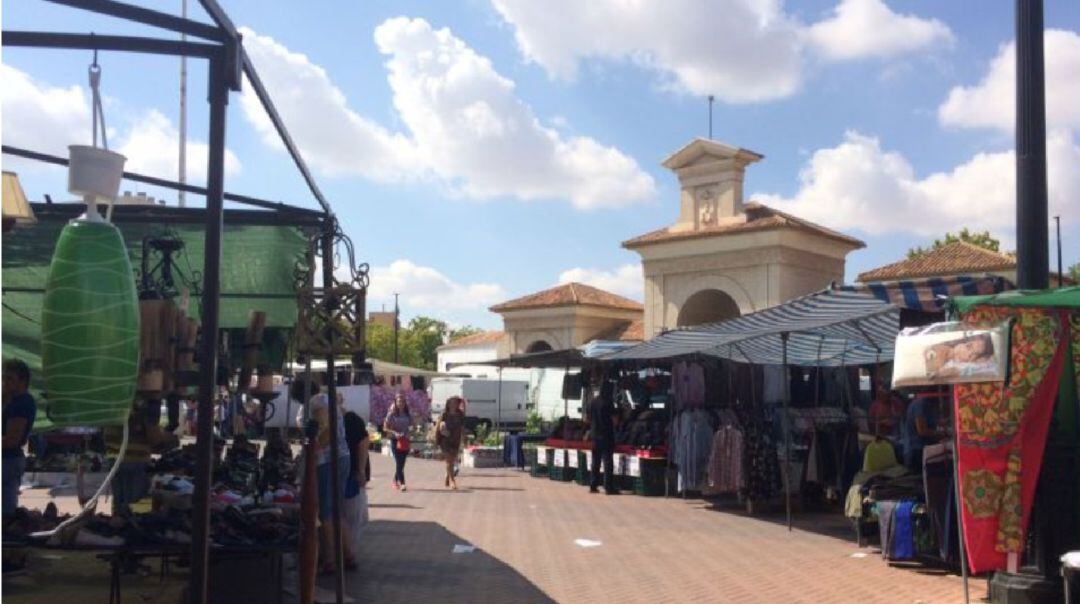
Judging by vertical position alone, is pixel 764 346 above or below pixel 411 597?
above

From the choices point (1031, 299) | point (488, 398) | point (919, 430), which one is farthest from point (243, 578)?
point (488, 398)

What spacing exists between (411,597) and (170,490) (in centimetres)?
213

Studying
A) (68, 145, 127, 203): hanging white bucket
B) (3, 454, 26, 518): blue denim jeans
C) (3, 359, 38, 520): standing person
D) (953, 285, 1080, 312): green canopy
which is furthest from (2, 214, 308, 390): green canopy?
(953, 285, 1080, 312): green canopy

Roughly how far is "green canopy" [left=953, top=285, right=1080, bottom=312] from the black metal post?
2.31 feet

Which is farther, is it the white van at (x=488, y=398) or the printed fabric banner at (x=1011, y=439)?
the white van at (x=488, y=398)

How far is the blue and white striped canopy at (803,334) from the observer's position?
1134 cm

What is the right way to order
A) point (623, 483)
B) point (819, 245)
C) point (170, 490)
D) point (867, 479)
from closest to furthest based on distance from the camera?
point (170, 490)
point (867, 479)
point (623, 483)
point (819, 245)

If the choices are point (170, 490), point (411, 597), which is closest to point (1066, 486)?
point (411, 597)

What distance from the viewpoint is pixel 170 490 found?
7980 millimetres

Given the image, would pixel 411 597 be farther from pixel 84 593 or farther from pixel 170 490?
pixel 84 593

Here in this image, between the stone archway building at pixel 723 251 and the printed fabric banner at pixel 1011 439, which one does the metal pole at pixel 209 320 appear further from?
the stone archway building at pixel 723 251

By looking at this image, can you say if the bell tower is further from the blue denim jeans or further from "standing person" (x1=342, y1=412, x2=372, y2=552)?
the blue denim jeans

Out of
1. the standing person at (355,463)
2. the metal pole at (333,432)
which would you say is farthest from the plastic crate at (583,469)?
the metal pole at (333,432)

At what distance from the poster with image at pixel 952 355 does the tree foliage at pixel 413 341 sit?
230 ft
